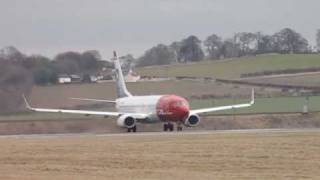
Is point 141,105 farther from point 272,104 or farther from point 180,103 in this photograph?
point 272,104

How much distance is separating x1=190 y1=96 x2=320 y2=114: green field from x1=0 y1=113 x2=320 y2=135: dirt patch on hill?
5.42 m

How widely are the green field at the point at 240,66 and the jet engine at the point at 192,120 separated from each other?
184ft

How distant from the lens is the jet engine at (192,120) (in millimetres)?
66500

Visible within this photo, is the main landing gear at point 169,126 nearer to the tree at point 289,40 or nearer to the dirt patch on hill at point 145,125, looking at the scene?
the dirt patch on hill at point 145,125

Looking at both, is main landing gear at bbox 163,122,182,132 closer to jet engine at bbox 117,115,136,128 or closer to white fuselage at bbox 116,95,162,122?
white fuselage at bbox 116,95,162,122

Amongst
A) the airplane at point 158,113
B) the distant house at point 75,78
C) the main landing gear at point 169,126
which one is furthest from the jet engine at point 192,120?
the distant house at point 75,78

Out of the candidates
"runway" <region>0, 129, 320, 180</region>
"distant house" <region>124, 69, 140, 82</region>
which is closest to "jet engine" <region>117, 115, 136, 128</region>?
"runway" <region>0, 129, 320, 180</region>

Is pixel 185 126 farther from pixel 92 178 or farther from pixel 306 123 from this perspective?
pixel 92 178

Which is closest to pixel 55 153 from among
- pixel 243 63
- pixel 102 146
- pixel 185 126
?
pixel 102 146

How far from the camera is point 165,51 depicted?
19050 cm

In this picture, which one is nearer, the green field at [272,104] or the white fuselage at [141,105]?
the white fuselage at [141,105]

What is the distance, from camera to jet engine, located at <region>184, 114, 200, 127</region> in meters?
66.5

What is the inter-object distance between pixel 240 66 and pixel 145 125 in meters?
66.9

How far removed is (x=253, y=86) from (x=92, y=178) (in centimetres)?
8391
